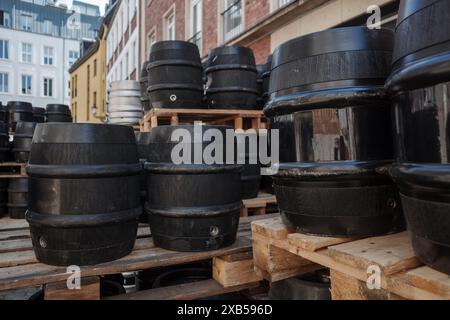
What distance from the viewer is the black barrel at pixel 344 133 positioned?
1774mm

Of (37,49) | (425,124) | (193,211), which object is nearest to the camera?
(425,124)

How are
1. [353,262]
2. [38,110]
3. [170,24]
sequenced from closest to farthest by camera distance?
[353,262]
[38,110]
[170,24]

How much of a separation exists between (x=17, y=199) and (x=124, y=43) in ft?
71.6

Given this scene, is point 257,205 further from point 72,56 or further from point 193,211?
point 72,56

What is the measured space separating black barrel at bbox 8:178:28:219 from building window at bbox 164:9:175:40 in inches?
467

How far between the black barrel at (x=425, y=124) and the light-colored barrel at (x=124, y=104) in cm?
600

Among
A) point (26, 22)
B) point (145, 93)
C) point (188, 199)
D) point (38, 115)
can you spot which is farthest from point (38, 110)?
point (26, 22)

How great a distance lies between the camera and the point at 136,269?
2.20 metres

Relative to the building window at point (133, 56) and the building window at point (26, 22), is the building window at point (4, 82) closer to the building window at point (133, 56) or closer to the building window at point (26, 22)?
the building window at point (26, 22)

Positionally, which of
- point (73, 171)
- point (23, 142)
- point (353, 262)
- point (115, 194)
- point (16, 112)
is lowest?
point (353, 262)

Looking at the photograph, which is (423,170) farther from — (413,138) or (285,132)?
(285,132)

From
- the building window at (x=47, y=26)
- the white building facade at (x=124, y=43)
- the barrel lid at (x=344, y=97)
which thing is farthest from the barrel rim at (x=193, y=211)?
the building window at (x=47, y=26)

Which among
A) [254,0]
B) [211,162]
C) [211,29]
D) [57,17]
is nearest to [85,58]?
[57,17]

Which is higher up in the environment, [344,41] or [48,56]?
[48,56]
